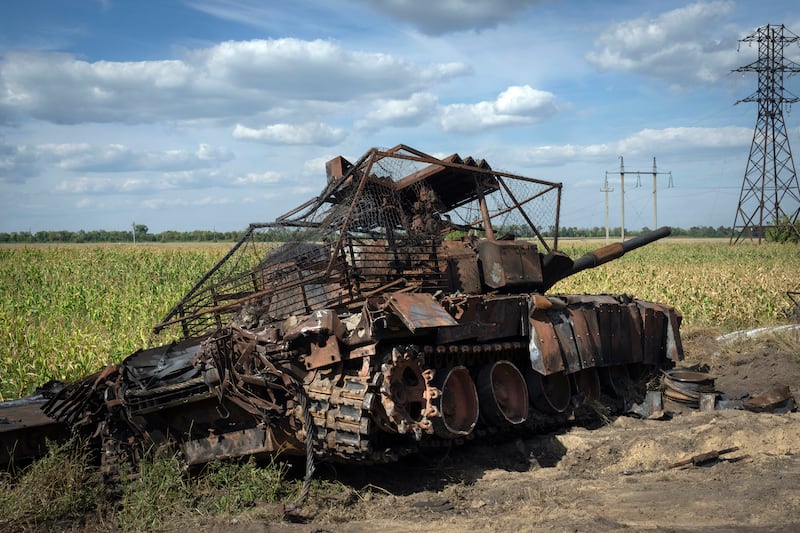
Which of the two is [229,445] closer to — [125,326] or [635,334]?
[125,326]

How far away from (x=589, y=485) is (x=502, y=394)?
1774 mm

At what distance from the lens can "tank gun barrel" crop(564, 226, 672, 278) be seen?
1282cm

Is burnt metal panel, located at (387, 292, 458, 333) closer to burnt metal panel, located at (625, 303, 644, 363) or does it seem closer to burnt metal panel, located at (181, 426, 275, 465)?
burnt metal panel, located at (181, 426, 275, 465)

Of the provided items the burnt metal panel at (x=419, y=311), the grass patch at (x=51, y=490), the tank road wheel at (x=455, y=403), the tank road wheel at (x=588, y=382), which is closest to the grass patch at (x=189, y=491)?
the grass patch at (x=51, y=490)

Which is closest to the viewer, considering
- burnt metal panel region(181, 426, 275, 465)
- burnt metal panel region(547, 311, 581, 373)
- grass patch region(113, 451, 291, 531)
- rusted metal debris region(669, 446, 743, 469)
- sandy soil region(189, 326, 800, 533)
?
sandy soil region(189, 326, 800, 533)

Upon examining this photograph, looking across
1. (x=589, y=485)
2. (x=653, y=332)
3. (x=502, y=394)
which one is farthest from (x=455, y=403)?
(x=653, y=332)

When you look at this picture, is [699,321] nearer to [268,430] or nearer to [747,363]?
[747,363]

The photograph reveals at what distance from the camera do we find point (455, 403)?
8.13 m

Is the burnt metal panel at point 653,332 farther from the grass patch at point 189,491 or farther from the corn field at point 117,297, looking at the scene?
the grass patch at point 189,491

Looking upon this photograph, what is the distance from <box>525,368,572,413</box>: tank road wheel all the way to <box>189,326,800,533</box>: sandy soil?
0.37m

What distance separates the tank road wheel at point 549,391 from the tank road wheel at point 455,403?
1.73 metres

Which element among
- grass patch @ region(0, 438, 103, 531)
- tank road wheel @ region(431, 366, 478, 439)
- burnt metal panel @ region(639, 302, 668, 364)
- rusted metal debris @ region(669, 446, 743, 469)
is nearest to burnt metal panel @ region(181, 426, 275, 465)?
grass patch @ region(0, 438, 103, 531)

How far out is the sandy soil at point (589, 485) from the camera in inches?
249

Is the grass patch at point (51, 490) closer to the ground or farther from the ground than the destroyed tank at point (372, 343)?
closer to the ground
